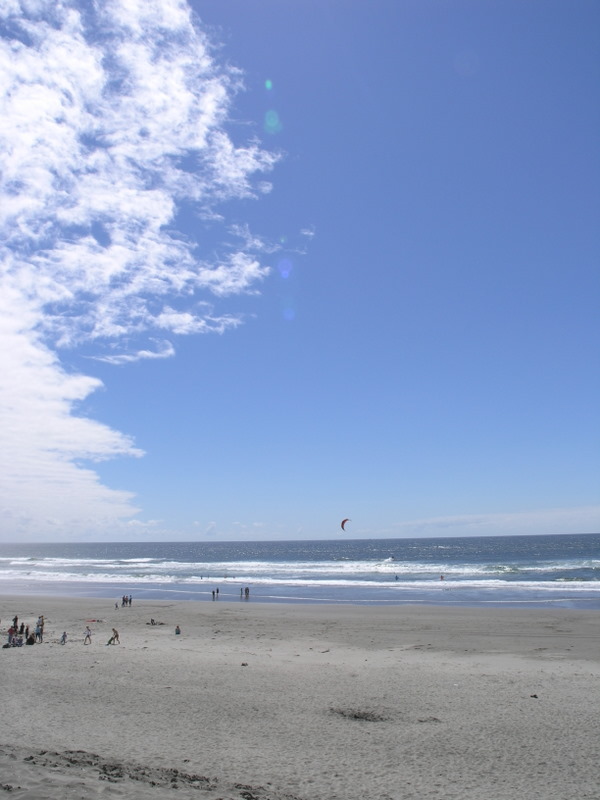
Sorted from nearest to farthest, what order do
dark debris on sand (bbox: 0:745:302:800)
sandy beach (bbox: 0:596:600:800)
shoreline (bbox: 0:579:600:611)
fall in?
dark debris on sand (bbox: 0:745:302:800) < sandy beach (bbox: 0:596:600:800) < shoreline (bbox: 0:579:600:611)

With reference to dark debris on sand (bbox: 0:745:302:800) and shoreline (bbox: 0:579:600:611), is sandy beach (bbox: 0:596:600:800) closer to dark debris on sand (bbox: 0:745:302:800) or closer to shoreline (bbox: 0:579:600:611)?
dark debris on sand (bbox: 0:745:302:800)

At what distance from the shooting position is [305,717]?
38.2 ft

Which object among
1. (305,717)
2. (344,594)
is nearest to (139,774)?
(305,717)

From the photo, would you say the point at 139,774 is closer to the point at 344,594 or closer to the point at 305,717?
the point at 305,717

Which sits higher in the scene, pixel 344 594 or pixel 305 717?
pixel 305 717

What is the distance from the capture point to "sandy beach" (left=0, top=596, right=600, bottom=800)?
8.20m

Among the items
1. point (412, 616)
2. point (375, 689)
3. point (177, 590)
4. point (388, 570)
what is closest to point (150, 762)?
point (375, 689)

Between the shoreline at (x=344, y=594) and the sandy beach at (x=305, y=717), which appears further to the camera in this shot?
the shoreline at (x=344, y=594)

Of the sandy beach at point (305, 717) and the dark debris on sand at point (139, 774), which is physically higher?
the dark debris on sand at point (139, 774)

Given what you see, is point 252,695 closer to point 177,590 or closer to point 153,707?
point 153,707

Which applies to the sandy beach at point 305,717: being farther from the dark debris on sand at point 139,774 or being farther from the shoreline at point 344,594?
the shoreline at point 344,594

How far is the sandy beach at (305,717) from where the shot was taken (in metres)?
8.20

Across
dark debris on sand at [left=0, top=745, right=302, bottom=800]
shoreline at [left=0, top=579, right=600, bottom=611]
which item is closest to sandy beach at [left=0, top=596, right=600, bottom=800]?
dark debris on sand at [left=0, top=745, right=302, bottom=800]

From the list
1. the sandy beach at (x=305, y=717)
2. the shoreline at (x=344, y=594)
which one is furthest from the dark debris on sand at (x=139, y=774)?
the shoreline at (x=344, y=594)
